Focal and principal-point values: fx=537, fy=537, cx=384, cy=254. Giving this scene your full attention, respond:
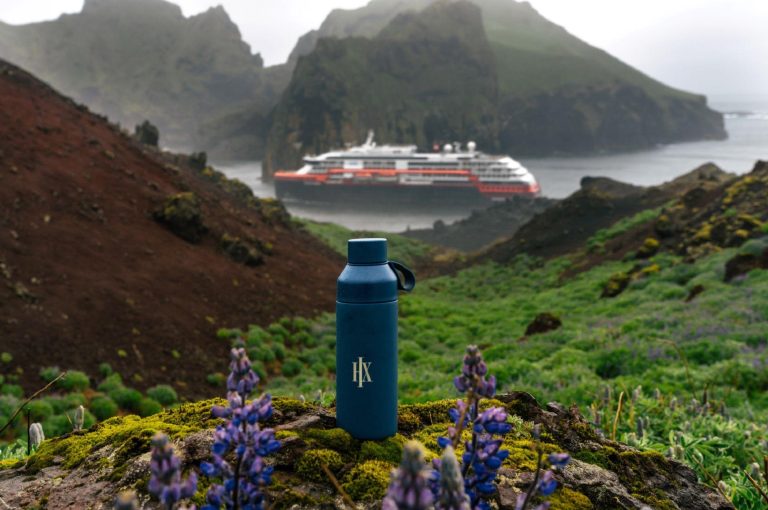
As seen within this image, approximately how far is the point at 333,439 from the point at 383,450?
24 cm

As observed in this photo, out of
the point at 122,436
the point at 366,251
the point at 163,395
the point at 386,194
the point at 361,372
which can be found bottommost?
the point at 163,395

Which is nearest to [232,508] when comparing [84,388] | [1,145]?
[84,388]

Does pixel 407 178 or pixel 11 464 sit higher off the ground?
pixel 407 178

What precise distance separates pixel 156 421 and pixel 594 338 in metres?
10.8

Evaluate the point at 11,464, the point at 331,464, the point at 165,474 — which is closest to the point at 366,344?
the point at 331,464

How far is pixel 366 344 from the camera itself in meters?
2.60

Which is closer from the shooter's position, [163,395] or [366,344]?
[366,344]

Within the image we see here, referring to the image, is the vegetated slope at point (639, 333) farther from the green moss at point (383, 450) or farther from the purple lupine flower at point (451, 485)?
the purple lupine flower at point (451, 485)

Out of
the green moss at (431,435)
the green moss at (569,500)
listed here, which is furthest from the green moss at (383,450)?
the green moss at (569,500)

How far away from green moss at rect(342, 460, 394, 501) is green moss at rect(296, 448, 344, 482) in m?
0.09

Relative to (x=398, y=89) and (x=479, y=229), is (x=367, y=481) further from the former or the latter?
(x=398, y=89)

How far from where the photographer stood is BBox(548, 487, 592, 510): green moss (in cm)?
223

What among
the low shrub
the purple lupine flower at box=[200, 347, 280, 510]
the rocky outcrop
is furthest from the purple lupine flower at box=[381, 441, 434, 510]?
the low shrub

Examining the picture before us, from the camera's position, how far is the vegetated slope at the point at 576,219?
3291 centimetres
